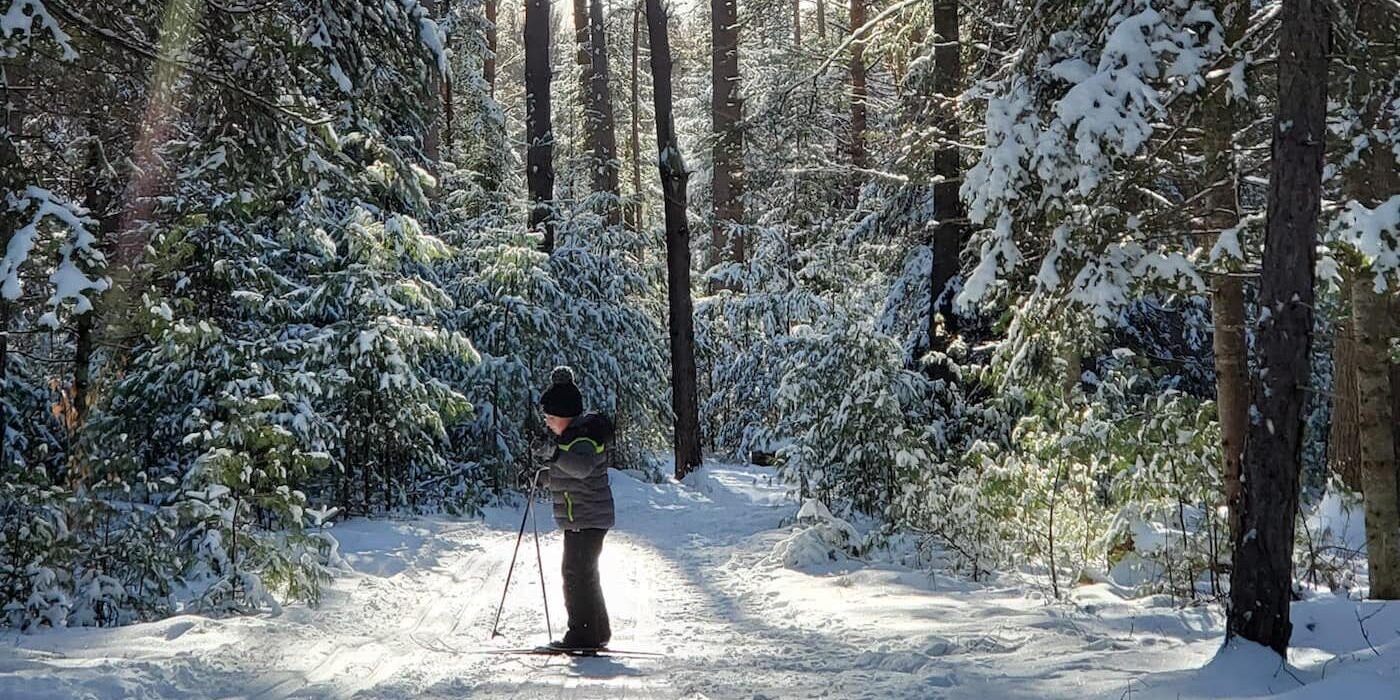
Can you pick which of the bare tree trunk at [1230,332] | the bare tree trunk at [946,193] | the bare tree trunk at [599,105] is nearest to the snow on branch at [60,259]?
the bare tree trunk at [1230,332]

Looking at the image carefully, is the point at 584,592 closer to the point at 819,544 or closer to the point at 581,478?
the point at 581,478

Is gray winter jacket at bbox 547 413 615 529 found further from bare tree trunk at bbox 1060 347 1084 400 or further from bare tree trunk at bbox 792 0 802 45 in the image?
bare tree trunk at bbox 792 0 802 45

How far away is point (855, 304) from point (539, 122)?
8.99 meters

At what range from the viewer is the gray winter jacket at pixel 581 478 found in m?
Result: 7.08

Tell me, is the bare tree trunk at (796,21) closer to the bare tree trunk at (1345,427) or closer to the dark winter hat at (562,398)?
the bare tree trunk at (1345,427)

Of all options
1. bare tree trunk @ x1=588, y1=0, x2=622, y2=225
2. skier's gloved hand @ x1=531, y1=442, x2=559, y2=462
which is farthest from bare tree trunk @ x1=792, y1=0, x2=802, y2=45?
skier's gloved hand @ x1=531, y1=442, x2=559, y2=462

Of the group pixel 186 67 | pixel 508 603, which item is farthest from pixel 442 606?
pixel 186 67

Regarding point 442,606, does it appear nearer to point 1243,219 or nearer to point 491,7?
point 1243,219

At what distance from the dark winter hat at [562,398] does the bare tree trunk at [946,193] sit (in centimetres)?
644

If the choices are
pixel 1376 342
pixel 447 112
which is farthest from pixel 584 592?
pixel 447 112

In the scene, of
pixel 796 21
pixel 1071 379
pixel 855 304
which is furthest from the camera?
pixel 796 21

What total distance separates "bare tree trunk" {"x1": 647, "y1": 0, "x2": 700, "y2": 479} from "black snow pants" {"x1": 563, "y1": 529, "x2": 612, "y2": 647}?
32.9 ft

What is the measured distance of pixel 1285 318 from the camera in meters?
5.05

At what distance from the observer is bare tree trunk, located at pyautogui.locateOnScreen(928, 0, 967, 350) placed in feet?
41.2
